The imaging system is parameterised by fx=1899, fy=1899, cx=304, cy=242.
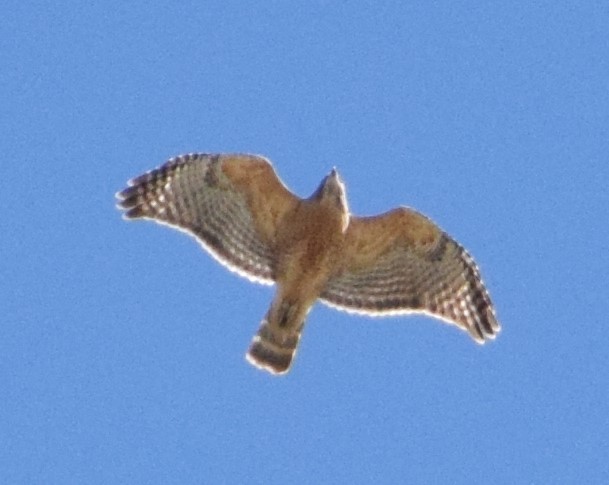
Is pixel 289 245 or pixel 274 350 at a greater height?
pixel 289 245

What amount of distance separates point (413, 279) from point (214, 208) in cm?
214

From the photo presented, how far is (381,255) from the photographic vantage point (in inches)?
747

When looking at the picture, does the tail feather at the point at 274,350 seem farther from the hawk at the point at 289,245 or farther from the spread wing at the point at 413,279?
the spread wing at the point at 413,279

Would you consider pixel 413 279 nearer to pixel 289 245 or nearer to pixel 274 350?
pixel 289 245

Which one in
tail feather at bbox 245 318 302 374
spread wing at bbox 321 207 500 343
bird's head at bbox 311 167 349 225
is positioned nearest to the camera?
bird's head at bbox 311 167 349 225

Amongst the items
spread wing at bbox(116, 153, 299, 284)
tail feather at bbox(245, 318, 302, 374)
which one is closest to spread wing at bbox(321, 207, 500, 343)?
tail feather at bbox(245, 318, 302, 374)

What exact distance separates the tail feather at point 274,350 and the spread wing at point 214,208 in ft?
1.80

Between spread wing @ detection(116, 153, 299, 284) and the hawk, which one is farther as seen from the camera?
spread wing @ detection(116, 153, 299, 284)

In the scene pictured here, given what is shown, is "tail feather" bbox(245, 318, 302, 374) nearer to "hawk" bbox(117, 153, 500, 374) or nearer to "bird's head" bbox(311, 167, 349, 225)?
"hawk" bbox(117, 153, 500, 374)

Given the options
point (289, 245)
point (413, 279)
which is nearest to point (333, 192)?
point (289, 245)

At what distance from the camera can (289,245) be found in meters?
18.7

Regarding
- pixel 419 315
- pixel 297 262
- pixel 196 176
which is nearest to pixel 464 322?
pixel 419 315

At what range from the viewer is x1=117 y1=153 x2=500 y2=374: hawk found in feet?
60.9

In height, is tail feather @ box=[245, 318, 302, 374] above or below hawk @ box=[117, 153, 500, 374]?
below
